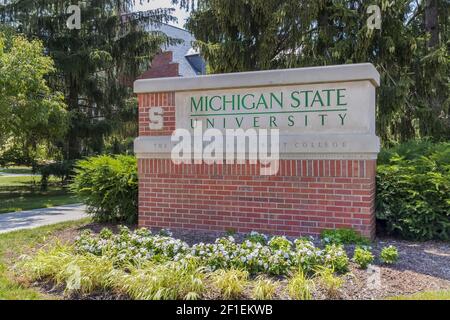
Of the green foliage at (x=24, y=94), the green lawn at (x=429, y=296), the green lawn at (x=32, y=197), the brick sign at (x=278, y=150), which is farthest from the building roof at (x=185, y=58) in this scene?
the green lawn at (x=429, y=296)

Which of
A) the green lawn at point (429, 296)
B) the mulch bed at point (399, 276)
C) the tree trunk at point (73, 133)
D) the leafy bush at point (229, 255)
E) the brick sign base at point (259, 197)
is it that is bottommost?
the green lawn at point (429, 296)

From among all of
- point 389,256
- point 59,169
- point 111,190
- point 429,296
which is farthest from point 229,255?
point 59,169

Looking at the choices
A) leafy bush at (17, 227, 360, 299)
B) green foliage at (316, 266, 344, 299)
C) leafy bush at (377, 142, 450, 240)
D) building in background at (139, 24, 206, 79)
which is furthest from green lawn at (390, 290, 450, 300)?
building in background at (139, 24, 206, 79)

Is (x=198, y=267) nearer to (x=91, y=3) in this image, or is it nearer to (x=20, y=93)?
(x=20, y=93)

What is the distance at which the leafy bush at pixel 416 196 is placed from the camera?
5.88m

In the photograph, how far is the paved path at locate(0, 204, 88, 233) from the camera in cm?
789

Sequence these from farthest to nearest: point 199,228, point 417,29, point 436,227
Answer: point 417,29 < point 199,228 < point 436,227

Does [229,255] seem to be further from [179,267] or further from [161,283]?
[161,283]

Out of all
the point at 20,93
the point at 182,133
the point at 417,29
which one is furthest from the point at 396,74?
the point at 20,93

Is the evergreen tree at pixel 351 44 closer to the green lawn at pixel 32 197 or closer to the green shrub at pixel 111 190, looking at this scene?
the green lawn at pixel 32 197

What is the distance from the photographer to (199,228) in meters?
6.46

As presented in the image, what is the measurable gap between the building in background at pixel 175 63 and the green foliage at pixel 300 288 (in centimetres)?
2098
